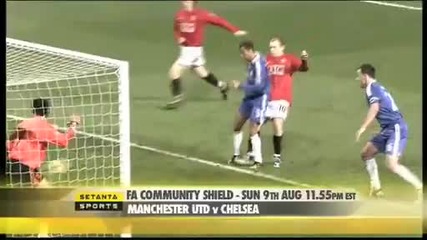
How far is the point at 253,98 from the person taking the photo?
2.19m

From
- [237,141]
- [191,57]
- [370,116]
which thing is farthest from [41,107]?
[370,116]

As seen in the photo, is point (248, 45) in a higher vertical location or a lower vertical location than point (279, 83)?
higher

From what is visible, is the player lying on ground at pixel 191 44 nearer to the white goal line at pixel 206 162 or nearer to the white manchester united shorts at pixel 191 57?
the white manchester united shorts at pixel 191 57

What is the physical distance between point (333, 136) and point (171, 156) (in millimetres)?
494

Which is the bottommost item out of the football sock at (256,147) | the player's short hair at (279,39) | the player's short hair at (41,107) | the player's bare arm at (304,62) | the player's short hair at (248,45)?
the football sock at (256,147)

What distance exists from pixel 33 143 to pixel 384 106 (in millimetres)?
1062

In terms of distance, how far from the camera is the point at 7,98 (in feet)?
7.14

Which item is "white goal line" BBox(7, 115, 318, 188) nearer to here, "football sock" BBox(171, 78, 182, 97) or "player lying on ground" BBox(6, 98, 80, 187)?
"player lying on ground" BBox(6, 98, 80, 187)

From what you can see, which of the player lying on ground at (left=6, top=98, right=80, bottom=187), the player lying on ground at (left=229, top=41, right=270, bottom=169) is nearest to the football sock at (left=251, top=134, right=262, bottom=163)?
the player lying on ground at (left=229, top=41, right=270, bottom=169)

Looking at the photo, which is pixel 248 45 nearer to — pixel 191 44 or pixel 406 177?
pixel 191 44

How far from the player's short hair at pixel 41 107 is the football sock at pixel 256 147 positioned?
62cm

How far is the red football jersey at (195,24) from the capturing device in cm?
217

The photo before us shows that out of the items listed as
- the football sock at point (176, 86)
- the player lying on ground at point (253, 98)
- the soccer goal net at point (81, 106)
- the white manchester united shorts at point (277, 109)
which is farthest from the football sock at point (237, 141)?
the soccer goal net at point (81, 106)

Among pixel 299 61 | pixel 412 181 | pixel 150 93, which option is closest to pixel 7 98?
pixel 150 93
